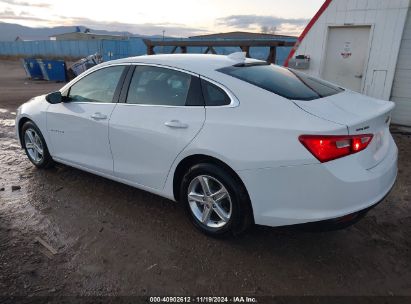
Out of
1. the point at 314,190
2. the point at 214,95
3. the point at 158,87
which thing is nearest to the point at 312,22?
the point at 158,87

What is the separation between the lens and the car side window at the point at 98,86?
374 cm

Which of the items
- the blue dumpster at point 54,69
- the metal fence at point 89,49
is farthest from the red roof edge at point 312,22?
the blue dumpster at point 54,69

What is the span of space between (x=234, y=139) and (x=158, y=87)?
3.73ft

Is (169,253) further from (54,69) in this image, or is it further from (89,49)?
(89,49)

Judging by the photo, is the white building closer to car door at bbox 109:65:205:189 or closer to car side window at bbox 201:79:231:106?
car door at bbox 109:65:205:189

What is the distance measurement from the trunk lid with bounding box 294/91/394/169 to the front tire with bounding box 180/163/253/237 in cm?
86

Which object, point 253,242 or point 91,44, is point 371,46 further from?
point 91,44

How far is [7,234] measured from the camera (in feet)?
10.8

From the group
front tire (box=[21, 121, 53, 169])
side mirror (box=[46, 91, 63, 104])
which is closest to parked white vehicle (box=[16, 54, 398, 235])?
side mirror (box=[46, 91, 63, 104])

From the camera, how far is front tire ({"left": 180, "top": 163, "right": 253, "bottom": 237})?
9.17ft

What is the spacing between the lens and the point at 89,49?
37.1m

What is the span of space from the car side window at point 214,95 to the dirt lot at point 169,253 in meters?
1.27

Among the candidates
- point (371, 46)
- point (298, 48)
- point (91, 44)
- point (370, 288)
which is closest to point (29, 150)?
point (370, 288)

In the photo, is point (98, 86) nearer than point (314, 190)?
No
